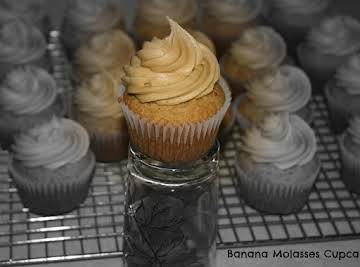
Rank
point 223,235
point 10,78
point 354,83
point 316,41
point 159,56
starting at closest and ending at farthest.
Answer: point 159,56 < point 223,235 < point 10,78 < point 354,83 < point 316,41

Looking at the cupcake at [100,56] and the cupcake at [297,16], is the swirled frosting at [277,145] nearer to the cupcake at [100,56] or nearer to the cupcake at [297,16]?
the cupcake at [100,56]

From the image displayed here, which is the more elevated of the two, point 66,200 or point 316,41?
point 316,41

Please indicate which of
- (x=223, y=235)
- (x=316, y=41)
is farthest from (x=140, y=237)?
(x=316, y=41)

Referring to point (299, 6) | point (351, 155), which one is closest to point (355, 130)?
point (351, 155)

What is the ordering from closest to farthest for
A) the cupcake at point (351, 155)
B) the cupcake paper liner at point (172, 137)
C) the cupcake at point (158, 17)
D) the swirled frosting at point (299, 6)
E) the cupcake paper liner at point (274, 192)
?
1. the cupcake paper liner at point (172, 137)
2. the cupcake paper liner at point (274, 192)
3. the cupcake at point (351, 155)
4. the cupcake at point (158, 17)
5. the swirled frosting at point (299, 6)

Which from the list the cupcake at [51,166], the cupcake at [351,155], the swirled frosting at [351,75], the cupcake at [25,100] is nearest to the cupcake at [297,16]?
the swirled frosting at [351,75]

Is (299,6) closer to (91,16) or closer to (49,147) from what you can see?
(91,16)

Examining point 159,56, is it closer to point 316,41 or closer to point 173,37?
point 173,37
